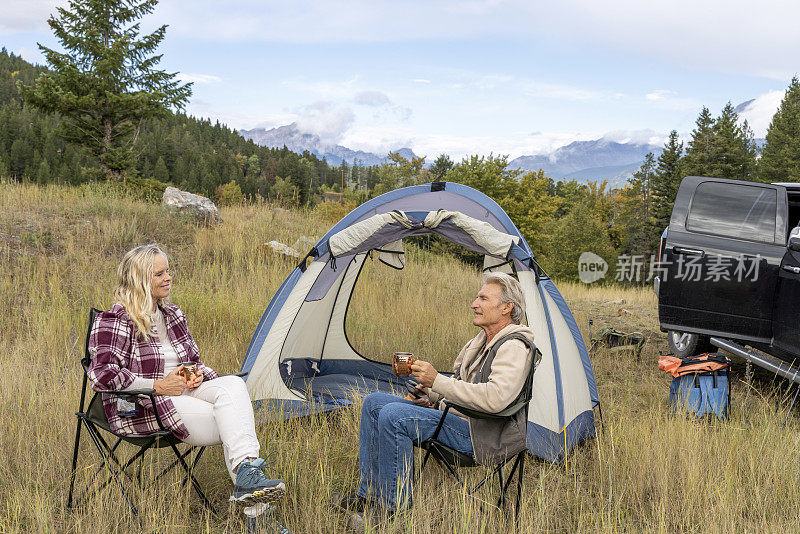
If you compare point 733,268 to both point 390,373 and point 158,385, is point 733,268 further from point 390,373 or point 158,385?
point 158,385

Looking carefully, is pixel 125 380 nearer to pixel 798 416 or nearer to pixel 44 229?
pixel 798 416

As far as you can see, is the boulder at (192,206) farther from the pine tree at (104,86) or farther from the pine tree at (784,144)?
the pine tree at (784,144)

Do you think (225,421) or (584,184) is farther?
(584,184)

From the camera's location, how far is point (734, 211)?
479cm

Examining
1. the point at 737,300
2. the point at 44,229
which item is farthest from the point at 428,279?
the point at 44,229

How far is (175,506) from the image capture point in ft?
8.03

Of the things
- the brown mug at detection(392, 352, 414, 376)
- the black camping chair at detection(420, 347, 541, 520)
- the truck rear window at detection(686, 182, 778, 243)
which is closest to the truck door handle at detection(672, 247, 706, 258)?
the truck rear window at detection(686, 182, 778, 243)

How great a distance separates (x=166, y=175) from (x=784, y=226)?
60.0 metres

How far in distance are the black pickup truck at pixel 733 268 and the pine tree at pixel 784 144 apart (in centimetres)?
2815

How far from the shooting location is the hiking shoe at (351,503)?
8.15 feet

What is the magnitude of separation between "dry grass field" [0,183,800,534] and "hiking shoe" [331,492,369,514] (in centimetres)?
7

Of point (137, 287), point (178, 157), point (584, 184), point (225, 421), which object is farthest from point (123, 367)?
point (178, 157)

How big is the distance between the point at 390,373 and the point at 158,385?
9.49 feet

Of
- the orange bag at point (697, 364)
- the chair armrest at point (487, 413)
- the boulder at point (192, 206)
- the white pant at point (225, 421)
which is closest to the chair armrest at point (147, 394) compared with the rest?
the white pant at point (225, 421)
